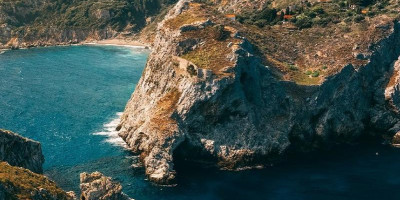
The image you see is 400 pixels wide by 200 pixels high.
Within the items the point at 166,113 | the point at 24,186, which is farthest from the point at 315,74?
the point at 24,186

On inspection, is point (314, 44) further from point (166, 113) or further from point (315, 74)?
point (166, 113)

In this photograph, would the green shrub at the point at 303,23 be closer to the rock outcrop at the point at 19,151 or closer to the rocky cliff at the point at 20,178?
the rock outcrop at the point at 19,151

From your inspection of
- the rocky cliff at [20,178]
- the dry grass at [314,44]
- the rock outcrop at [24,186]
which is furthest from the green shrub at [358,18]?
the rock outcrop at [24,186]

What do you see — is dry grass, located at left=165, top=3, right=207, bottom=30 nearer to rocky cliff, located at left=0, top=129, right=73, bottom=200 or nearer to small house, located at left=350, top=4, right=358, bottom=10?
small house, located at left=350, top=4, right=358, bottom=10

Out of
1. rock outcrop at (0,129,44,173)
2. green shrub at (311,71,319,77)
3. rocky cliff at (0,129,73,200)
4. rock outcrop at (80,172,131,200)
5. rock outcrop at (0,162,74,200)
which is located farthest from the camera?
Answer: green shrub at (311,71,319,77)

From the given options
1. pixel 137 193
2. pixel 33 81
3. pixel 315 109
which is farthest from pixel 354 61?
pixel 33 81

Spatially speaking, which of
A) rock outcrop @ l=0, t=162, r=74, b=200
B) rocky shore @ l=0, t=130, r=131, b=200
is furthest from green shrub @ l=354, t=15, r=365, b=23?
rock outcrop @ l=0, t=162, r=74, b=200
